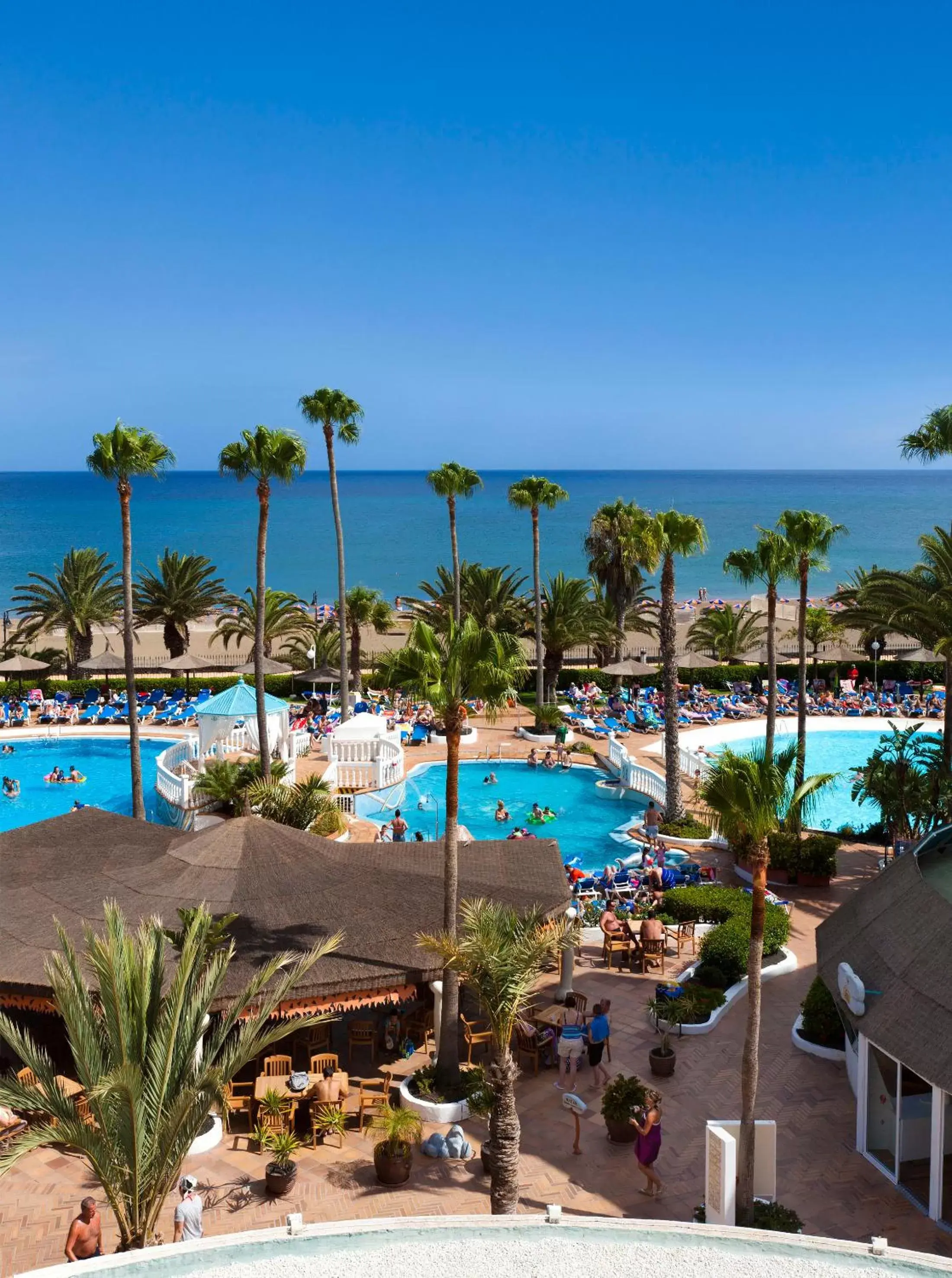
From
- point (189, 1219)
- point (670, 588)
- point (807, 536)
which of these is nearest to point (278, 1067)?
point (189, 1219)

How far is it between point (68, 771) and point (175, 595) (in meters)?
12.6

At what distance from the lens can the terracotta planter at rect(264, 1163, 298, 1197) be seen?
35.2 feet

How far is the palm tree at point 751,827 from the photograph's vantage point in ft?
32.9

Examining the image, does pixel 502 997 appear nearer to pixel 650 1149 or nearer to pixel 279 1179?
pixel 650 1149

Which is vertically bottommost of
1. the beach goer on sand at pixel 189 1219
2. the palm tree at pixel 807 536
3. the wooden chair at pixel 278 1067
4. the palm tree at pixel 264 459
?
the wooden chair at pixel 278 1067

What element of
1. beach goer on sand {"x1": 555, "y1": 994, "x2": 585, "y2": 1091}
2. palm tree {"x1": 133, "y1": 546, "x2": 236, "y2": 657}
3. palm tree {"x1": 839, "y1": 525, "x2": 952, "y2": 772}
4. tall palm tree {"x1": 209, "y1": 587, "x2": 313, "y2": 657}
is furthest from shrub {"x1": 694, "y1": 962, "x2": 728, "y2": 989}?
palm tree {"x1": 133, "y1": 546, "x2": 236, "y2": 657}

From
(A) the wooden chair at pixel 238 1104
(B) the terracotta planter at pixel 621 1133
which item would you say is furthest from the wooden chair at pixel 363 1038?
(B) the terracotta planter at pixel 621 1133

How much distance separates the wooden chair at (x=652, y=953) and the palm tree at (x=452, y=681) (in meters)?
4.91

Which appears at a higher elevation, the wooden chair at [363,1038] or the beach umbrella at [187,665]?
the beach umbrella at [187,665]

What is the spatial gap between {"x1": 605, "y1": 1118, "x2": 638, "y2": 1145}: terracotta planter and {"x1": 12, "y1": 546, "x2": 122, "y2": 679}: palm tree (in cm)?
3739

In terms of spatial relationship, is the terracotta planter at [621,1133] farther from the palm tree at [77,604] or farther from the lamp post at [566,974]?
the palm tree at [77,604]

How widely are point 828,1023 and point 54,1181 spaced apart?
32.2ft

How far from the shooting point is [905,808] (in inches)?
789

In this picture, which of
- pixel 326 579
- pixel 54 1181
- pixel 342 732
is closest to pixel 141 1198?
pixel 54 1181
